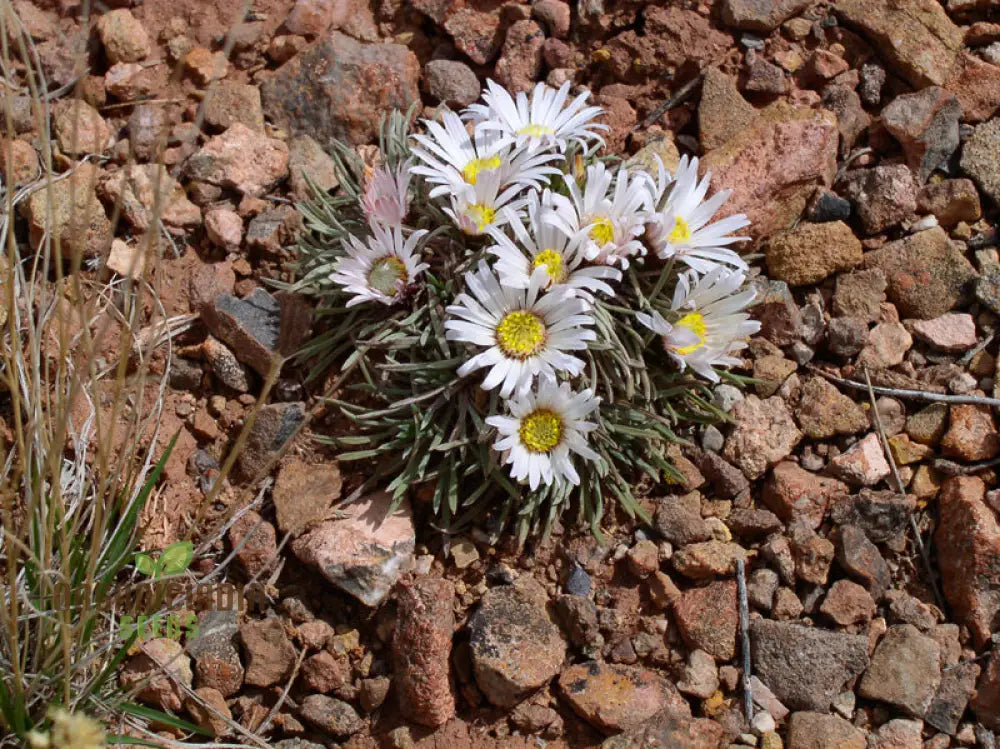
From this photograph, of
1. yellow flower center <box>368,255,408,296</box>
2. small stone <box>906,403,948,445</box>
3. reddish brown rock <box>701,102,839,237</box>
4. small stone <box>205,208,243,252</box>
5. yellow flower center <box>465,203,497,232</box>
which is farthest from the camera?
small stone <box>205,208,243,252</box>

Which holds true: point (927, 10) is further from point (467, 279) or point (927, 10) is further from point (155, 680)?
point (155, 680)

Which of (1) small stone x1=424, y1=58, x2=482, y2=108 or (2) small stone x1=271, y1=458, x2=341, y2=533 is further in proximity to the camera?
(1) small stone x1=424, y1=58, x2=482, y2=108

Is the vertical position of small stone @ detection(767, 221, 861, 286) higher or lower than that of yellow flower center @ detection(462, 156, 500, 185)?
lower

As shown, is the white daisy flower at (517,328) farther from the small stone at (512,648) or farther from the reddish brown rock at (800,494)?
the reddish brown rock at (800,494)

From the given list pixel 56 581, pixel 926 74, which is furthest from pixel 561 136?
pixel 56 581

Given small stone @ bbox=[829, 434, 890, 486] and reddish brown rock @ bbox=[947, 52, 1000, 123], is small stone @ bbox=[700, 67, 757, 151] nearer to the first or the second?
reddish brown rock @ bbox=[947, 52, 1000, 123]

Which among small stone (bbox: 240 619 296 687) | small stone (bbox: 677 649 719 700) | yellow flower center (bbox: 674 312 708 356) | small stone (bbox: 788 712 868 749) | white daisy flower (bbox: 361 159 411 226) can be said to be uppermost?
white daisy flower (bbox: 361 159 411 226)

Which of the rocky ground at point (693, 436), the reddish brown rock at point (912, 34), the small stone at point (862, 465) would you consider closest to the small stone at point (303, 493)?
the rocky ground at point (693, 436)

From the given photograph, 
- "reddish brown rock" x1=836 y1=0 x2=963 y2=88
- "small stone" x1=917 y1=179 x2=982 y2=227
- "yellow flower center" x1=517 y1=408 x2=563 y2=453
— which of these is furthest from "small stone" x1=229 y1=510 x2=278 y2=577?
"reddish brown rock" x1=836 y1=0 x2=963 y2=88
